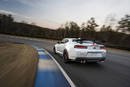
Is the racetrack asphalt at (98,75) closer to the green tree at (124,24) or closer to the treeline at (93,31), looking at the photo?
the treeline at (93,31)

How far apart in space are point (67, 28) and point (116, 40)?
3932 centimetres

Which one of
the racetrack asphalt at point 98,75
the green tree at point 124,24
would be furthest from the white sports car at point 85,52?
the green tree at point 124,24

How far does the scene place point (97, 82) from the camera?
317 centimetres

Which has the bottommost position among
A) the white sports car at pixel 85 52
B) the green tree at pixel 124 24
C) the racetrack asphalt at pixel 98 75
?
the racetrack asphalt at pixel 98 75

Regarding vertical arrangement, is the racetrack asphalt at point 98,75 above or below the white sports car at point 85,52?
below

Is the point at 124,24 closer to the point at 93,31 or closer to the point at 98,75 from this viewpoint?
the point at 93,31

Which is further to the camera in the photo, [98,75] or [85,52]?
[85,52]

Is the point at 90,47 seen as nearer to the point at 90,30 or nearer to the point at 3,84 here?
the point at 3,84

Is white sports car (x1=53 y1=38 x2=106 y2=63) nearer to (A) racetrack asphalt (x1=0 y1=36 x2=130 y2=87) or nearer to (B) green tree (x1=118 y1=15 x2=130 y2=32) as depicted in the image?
(A) racetrack asphalt (x1=0 y1=36 x2=130 y2=87)

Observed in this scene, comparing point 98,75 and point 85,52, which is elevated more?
point 85,52

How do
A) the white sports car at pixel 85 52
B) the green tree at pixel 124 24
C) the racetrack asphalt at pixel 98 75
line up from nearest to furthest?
the racetrack asphalt at pixel 98 75
the white sports car at pixel 85 52
the green tree at pixel 124 24

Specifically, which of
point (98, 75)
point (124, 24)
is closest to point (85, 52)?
point (98, 75)

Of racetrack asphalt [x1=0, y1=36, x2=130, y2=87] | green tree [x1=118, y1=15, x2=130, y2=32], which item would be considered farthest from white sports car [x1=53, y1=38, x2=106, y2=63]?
green tree [x1=118, y1=15, x2=130, y2=32]

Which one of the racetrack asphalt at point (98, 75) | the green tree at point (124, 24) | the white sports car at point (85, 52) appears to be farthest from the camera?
the green tree at point (124, 24)
